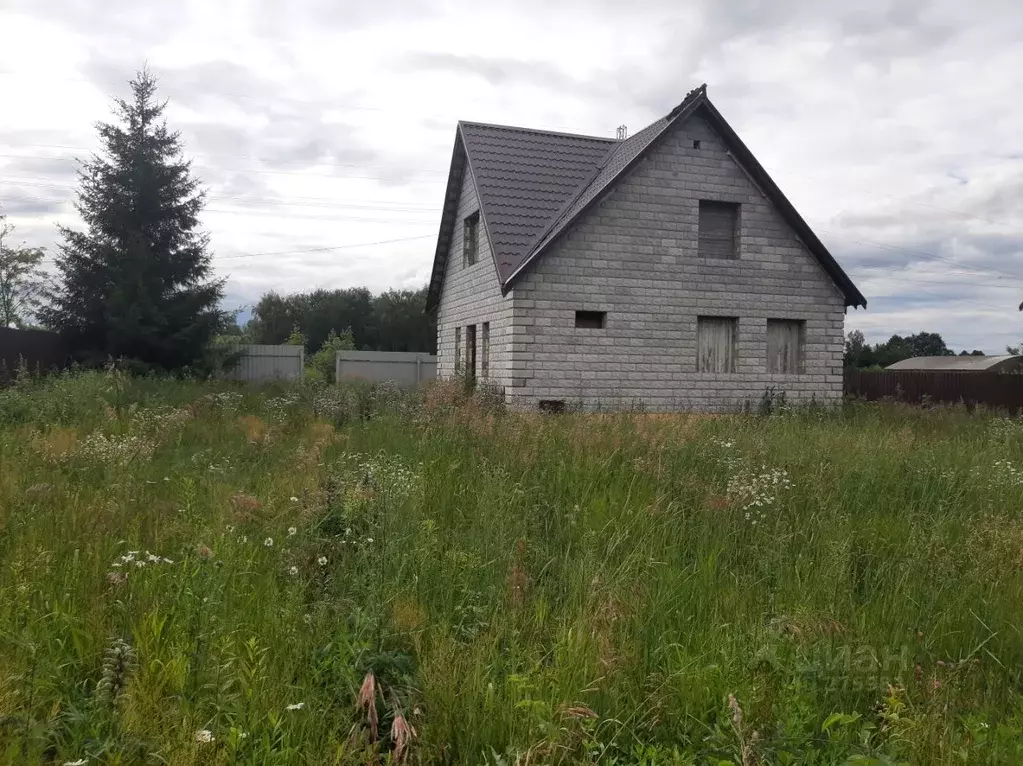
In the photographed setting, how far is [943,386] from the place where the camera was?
20.7m

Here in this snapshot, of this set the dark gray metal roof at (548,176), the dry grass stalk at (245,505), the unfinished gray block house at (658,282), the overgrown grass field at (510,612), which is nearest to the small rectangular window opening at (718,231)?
the unfinished gray block house at (658,282)

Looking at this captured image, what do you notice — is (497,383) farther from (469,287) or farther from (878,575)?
(878,575)

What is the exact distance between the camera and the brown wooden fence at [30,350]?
1653 centimetres

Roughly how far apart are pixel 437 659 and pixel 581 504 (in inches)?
90.6

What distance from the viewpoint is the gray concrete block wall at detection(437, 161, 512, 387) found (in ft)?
45.9

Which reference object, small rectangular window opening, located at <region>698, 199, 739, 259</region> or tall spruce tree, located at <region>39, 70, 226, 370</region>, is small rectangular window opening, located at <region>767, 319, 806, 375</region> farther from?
tall spruce tree, located at <region>39, 70, 226, 370</region>

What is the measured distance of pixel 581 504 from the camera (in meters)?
4.88

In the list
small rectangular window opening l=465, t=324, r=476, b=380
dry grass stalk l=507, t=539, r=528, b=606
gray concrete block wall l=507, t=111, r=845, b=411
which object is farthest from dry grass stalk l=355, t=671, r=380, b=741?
small rectangular window opening l=465, t=324, r=476, b=380

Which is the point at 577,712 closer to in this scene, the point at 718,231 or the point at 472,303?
the point at 718,231

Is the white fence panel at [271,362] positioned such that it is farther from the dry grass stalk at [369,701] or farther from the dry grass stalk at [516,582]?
the dry grass stalk at [369,701]

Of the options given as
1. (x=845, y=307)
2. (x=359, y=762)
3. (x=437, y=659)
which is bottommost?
(x=359, y=762)

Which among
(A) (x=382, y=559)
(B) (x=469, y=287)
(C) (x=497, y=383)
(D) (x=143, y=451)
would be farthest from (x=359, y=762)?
(B) (x=469, y=287)

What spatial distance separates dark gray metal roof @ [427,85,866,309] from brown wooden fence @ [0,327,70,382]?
415 inches

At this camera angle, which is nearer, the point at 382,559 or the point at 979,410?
the point at 382,559
